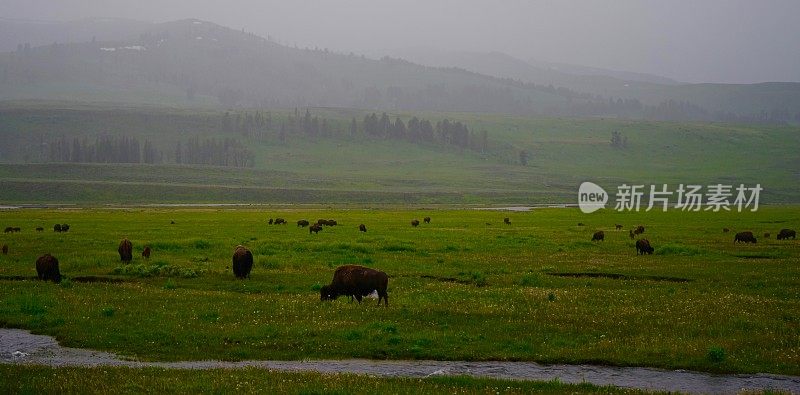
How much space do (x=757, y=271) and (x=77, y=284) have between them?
33.3 metres

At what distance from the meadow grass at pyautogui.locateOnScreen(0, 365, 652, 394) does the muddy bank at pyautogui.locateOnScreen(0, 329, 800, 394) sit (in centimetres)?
124

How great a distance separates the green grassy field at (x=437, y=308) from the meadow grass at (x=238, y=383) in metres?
2.78

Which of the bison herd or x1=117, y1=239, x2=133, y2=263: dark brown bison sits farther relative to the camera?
x1=117, y1=239, x2=133, y2=263: dark brown bison

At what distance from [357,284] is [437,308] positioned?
3141 millimetres

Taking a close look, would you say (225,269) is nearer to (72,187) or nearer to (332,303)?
(332,303)

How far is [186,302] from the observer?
23.9 m

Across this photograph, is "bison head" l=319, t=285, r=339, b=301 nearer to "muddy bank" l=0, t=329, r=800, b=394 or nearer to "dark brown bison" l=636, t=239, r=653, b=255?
"muddy bank" l=0, t=329, r=800, b=394

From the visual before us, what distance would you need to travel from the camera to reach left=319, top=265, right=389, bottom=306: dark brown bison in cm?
2400

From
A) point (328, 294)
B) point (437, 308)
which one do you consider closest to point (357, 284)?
point (328, 294)

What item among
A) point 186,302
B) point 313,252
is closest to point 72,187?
point 313,252

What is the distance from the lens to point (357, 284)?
2427cm

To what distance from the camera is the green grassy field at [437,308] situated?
59.0 ft

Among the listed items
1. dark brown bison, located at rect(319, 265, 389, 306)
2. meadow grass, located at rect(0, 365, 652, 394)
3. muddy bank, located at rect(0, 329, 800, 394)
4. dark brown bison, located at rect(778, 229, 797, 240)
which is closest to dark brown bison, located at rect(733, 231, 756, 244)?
dark brown bison, located at rect(778, 229, 797, 240)

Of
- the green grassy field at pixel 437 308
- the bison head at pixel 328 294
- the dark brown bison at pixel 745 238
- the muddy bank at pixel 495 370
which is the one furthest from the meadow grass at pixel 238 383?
the dark brown bison at pixel 745 238
